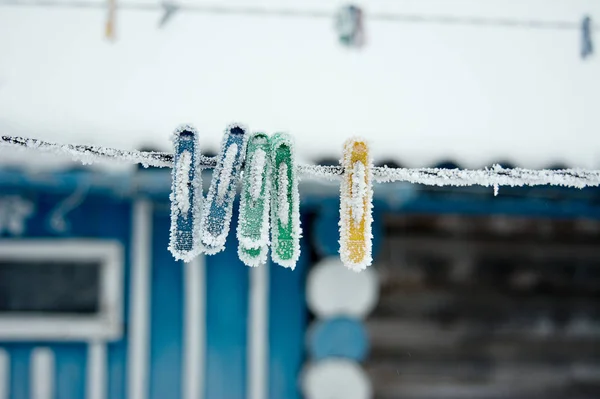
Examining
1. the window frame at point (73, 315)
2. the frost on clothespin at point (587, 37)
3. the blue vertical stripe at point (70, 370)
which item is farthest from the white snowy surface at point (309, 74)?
the blue vertical stripe at point (70, 370)

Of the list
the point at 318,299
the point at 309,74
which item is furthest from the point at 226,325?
the point at 309,74

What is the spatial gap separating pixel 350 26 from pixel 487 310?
231 cm

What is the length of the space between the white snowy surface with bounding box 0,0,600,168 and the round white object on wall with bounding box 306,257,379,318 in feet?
15.4

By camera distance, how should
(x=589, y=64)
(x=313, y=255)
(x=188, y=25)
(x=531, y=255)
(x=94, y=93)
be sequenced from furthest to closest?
1. (x=589, y=64)
2. (x=188, y=25)
3. (x=94, y=93)
4. (x=531, y=255)
5. (x=313, y=255)

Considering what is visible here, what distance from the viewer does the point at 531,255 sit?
3.36 metres

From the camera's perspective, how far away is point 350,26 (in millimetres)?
3779

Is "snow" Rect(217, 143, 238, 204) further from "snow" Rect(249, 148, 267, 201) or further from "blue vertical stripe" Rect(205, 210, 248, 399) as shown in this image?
"blue vertical stripe" Rect(205, 210, 248, 399)

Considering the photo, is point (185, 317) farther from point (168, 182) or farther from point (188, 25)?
point (188, 25)

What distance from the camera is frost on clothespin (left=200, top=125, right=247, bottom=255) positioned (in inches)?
53.2

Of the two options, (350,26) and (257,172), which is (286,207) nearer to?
(257,172)

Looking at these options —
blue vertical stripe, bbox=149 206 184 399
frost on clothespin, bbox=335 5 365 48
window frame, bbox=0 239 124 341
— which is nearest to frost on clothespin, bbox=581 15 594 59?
frost on clothespin, bbox=335 5 365 48

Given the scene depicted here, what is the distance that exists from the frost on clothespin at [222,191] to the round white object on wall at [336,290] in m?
1.73

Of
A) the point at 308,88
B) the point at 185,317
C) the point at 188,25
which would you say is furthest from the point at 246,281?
the point at 188,25

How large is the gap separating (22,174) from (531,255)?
3.17m
